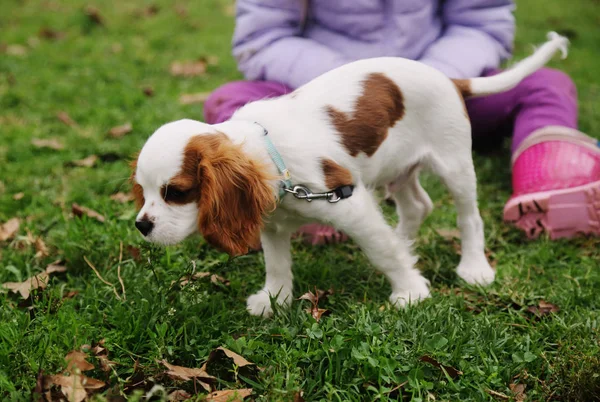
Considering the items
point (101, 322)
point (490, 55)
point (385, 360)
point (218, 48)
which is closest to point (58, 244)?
point (101, 322)

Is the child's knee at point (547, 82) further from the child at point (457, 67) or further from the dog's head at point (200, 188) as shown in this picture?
the dog's head at point (200, 188)

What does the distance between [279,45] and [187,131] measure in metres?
1.70

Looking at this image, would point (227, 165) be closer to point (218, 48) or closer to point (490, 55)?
point (490, 55)

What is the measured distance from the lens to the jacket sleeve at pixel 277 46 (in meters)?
3.66

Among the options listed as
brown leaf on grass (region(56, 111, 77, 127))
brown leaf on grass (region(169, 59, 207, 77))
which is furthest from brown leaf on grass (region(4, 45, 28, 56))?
brown leaf on grass (region(56, 111, 77, 127))

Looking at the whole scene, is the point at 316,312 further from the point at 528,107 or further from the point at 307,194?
the point at 528,107

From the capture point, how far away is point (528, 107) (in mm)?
3895

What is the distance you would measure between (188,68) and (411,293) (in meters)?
4.29

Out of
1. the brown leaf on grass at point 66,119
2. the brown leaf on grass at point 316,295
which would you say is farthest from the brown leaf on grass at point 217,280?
the brown leaf on grass at point 66,119

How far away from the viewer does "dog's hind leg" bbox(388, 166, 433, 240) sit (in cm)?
329

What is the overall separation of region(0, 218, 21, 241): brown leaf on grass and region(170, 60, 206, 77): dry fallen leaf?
9.96ft

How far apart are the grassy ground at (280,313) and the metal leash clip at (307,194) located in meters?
0.46

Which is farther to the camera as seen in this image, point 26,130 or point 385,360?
point 26,130

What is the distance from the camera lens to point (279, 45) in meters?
3.80
